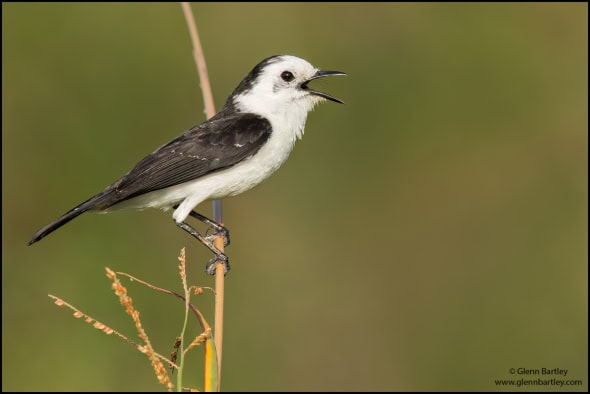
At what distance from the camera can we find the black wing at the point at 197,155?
4.46 meters

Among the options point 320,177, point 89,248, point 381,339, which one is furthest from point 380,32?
point 89,248

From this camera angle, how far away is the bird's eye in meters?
4.96

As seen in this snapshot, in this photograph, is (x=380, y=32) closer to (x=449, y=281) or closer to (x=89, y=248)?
(x=449, y=281)

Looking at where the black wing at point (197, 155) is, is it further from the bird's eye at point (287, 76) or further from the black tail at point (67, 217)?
the bird's eye at point (287, 76)

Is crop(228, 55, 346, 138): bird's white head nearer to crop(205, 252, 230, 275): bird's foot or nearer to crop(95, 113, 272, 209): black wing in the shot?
crop(95, 113, 272, 209): black wing

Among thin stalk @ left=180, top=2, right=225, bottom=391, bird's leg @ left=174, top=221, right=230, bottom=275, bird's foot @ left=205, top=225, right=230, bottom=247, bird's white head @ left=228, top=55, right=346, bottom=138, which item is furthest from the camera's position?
bird's white head @ left=228, top=55, right=346, bottom=138

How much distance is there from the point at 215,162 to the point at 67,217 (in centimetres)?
90

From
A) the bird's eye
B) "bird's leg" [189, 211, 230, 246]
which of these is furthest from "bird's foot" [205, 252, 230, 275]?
the bird's eye

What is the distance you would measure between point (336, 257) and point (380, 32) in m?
1.88

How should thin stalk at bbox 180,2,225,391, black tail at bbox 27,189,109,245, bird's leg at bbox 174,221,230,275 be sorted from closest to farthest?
thin stalk at bbox 180,2,225,391 < black tail at bbox 27,189,109,245 < bird's leg at bbox 174,221,230,275

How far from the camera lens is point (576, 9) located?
22.4 feet

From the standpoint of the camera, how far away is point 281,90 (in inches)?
195

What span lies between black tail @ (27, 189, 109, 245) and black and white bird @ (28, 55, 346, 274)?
34 millimetres

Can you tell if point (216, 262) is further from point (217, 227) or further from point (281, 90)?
point (281, 90)
